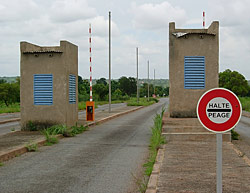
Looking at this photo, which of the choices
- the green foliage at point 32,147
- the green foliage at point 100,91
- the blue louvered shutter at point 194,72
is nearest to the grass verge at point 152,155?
the blue louvered shutter at point 194,72

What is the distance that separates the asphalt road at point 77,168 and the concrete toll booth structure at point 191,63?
2.70m

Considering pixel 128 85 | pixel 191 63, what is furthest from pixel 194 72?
pixel 128 85

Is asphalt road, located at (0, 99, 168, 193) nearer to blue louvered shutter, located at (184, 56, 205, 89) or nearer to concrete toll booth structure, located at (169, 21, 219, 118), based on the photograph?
concrete toll booth structure, located at (169, 21, 219, 118)

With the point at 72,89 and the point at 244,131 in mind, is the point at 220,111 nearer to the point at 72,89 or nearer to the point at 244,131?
the point at 72,89

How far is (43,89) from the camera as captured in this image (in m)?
15.0

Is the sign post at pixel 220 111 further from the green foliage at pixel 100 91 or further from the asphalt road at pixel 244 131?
the green foliage at pixel 100 91

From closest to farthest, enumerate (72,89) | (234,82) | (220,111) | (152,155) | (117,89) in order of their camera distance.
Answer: (220,111) → (152,155) → (72,89) → (234,82) → (117,89)

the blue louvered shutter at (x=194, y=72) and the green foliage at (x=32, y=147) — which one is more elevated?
the blue louvered shutter at (x=194, y=72)

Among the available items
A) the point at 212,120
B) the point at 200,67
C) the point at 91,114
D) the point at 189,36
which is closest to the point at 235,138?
the point at 200,67

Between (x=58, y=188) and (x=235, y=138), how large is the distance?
852cm

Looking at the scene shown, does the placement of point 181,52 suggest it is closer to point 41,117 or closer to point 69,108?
point 69,108

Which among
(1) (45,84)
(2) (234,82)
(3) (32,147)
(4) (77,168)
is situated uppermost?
(2) (234,82)

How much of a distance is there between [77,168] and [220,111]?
450 centimetres

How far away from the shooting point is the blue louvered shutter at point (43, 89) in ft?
49.1
